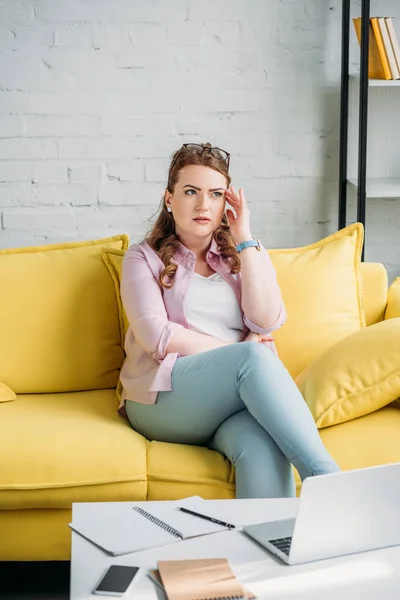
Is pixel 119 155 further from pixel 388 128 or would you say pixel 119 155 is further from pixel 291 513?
pixel 291 513

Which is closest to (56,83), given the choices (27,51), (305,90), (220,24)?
(27,51)

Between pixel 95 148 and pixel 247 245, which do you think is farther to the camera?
pixel 95 148

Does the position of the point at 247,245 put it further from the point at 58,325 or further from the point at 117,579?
the point at 117,579

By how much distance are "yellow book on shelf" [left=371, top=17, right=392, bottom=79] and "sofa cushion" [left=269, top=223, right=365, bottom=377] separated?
956 millimetres

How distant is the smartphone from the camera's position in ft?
4.25

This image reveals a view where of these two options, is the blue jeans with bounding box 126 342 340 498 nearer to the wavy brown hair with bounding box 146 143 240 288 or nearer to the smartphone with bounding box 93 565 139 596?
the wavy brown hair with bounding box 146 143 240 288

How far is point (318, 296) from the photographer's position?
98.3 inches

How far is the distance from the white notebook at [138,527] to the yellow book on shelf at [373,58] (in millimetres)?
2157

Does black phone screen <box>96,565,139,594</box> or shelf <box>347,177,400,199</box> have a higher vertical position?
shelf <box>347,177,400,199</box>

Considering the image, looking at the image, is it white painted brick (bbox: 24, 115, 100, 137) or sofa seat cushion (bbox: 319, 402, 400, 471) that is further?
white painted brick (bbox: 24, 115, 100, 137)

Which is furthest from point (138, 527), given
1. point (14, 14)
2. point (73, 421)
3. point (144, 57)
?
point (14, 14)

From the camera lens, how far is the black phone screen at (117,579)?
4.27ft

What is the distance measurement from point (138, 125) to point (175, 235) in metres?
1.08

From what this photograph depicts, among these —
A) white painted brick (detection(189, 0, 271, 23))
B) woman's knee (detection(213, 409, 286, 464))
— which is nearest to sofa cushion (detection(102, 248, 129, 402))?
woman's knee (detection(213, 409, 286, 464))
